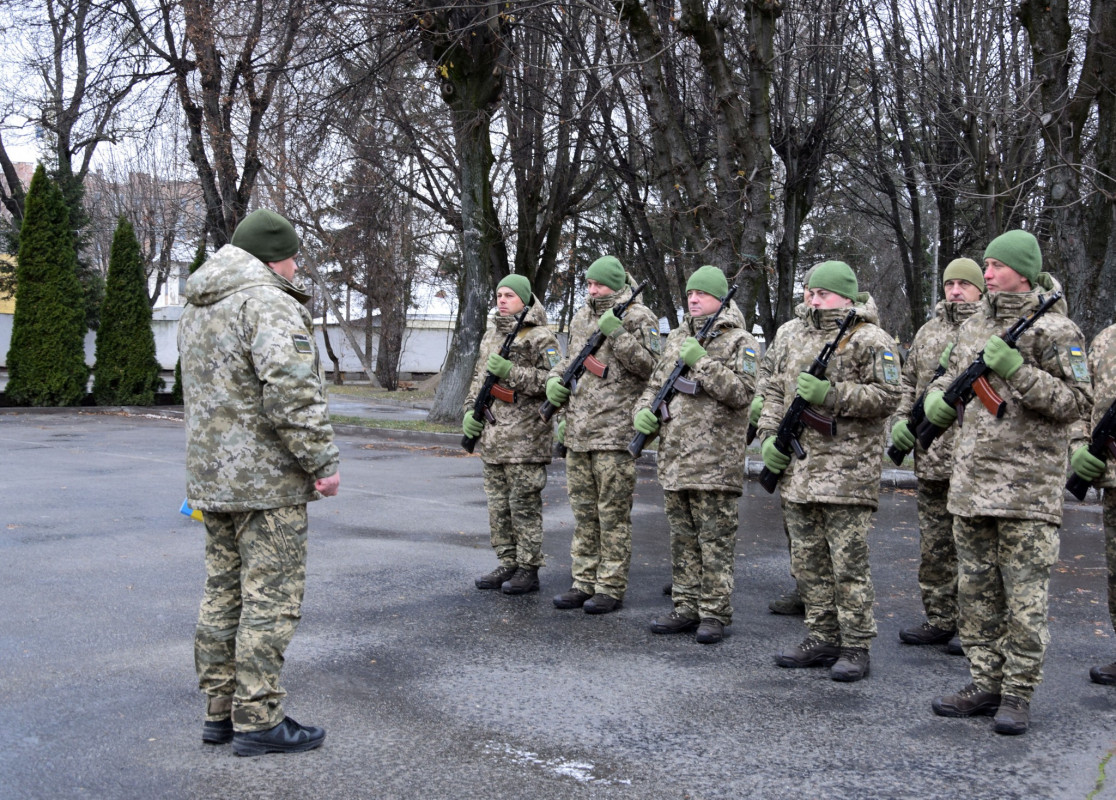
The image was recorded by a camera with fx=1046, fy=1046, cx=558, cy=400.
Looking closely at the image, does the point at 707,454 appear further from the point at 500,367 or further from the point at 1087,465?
the point at 1087,465

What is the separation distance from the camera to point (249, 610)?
4.20m

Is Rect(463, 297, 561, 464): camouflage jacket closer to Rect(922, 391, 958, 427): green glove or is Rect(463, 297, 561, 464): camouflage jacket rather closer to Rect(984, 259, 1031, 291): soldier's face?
Rect(922, 391, 958, 427): green glove

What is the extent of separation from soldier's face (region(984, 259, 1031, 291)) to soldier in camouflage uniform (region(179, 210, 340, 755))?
10.2ft

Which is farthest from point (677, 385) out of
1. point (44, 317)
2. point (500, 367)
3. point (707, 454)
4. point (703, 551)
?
point (44, 317)

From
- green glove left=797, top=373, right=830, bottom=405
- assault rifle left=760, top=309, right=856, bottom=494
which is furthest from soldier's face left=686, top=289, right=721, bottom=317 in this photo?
green glove left=797, top=373, right=830, bottom=405

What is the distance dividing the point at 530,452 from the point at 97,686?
3024 millimetres

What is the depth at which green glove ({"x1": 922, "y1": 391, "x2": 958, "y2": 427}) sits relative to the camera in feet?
16.6

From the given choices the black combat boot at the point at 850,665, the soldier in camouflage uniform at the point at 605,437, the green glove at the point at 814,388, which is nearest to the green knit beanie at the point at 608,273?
the soldier in camouflage uniform at the point at 605,437

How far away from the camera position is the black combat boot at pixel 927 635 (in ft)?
19.7

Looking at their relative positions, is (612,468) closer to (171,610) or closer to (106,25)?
(171,610)

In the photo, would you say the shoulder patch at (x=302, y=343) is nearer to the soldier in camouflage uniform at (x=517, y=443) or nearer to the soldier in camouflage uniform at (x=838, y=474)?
the soldier in camouflage uniform at (x=838, y=474)

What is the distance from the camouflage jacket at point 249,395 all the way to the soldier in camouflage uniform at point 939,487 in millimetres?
3515

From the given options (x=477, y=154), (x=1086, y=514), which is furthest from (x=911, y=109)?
(x=1086, y=514)

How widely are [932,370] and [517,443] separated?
2.69m
